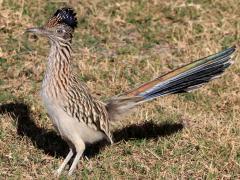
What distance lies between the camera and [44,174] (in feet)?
20.8

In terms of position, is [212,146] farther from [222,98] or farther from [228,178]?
[222,98]

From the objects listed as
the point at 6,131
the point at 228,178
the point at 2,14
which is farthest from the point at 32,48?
the point at 228,178

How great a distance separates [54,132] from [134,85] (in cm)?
150

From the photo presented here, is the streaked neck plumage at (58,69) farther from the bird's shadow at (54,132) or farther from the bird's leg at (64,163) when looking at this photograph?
the bird's shadow at (54,132)

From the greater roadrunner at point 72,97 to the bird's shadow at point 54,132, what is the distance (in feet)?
1.17

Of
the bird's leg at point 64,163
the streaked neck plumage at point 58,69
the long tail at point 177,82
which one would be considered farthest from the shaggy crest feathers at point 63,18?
the bird's leg at point 64,163

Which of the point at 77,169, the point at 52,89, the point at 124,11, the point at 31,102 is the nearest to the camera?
the point at 52,89

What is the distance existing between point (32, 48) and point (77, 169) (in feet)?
9.13

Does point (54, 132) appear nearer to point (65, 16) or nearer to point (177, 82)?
point (177, 82)

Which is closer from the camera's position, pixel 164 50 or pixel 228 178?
pixel 228 178

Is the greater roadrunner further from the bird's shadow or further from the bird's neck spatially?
the bird's shadow

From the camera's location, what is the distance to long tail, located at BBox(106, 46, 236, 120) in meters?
6.75

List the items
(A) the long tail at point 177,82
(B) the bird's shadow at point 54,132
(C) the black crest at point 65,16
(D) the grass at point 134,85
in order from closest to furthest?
1. (C) the black crest at point 65,16
2. (D) the grass at point 134,85
3. (A) the long tail at point 177,82
4. (B) the bird's shadow at point 54,132

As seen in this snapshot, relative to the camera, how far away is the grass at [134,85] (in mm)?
6609
